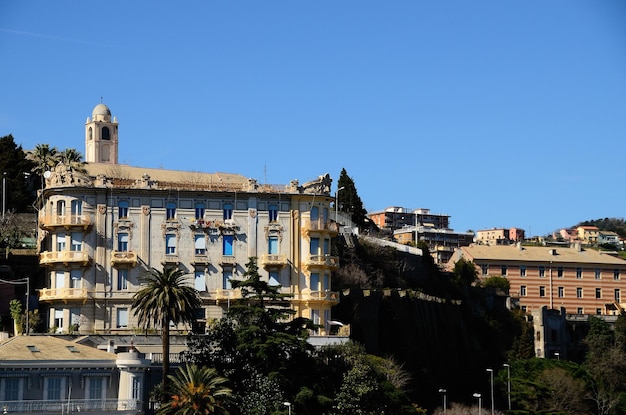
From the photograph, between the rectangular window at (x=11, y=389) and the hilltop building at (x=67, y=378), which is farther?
the hilltop building at (x=67, y=378)

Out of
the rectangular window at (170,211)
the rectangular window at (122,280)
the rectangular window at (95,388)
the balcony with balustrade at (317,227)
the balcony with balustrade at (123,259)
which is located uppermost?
the rectangular window at (170,211)

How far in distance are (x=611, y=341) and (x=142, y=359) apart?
238ft

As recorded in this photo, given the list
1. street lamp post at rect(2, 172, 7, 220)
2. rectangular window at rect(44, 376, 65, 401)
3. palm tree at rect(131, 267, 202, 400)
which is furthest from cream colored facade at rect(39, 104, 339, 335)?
street lamp post at rect(2, 172, 7, 220)

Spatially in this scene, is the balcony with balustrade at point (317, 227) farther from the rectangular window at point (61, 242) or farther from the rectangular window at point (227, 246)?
the rectangular window at point (61, 242)

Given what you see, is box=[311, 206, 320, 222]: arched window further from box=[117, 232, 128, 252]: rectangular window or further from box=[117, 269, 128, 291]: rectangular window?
box=[117, 269, 128, 291]: rectangular window

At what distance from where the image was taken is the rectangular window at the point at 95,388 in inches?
3027

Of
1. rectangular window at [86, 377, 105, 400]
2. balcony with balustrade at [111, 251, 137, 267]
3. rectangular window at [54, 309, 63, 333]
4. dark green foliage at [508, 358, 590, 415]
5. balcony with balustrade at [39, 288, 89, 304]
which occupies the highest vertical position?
balcony with balustrade at [111, 251, 137, 267]

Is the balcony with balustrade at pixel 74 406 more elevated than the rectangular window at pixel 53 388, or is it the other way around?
the rectangular window at pixel 53 388

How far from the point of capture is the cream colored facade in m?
92.9

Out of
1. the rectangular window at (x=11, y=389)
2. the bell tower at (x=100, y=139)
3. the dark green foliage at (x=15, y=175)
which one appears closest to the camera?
the rectangular window at (x=11, y=389)

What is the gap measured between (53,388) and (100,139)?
61186 mm

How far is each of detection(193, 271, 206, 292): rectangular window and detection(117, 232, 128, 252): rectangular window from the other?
17.4ft

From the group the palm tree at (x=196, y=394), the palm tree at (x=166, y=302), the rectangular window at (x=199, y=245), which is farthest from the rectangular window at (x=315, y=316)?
the palm tree at (x=196, y=394)

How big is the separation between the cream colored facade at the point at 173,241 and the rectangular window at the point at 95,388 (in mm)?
13646
